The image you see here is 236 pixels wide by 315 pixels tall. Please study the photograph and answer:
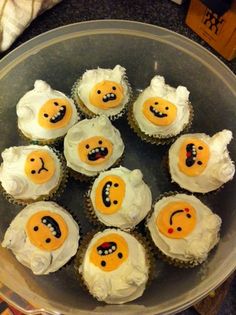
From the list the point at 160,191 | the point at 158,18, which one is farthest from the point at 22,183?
the point at 158,18

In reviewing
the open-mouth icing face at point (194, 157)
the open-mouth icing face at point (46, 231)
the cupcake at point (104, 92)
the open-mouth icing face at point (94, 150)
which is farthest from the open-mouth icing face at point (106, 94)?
the open-mouth icing face at point (46, 231)

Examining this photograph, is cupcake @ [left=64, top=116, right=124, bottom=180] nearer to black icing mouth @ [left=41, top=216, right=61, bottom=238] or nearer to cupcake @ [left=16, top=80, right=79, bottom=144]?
cupcake @ [left=16, top=80, right=79, bottom=144]

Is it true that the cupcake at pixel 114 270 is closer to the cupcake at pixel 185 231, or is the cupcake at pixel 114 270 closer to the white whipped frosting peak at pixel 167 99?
the cupcake at pixel 185 231

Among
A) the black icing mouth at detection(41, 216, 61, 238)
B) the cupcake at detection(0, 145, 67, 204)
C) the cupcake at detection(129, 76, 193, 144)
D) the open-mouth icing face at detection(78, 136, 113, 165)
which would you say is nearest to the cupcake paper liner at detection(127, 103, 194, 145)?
the cupcake at detection(129, 76, 193, 144)

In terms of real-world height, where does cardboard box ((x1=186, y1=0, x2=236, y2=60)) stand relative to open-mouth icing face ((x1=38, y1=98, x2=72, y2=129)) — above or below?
above

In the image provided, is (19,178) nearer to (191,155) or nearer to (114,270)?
(114,270)

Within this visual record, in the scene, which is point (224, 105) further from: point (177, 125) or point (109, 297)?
point (109, 297)
